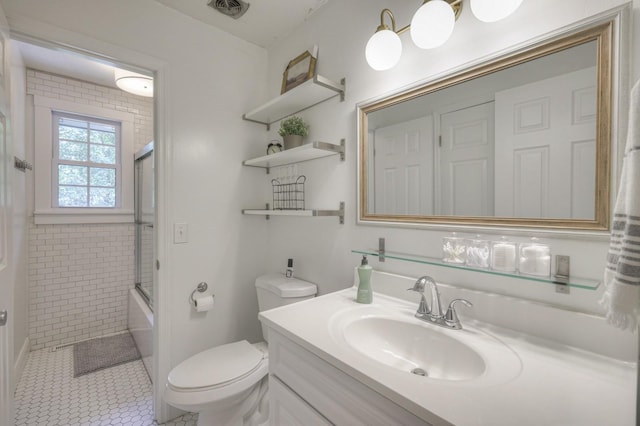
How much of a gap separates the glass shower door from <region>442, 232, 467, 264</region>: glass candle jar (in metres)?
2.00

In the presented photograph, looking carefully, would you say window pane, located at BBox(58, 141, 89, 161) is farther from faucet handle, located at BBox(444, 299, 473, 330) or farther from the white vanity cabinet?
faucet handle, located at BBox(444, 299, 473, 330)

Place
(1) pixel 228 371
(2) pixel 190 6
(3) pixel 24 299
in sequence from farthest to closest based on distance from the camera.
Answer: (3) pixel 24 299 → (2) pixel 190 6 → (1) pixel 228 371

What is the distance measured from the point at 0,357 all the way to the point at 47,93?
241cm

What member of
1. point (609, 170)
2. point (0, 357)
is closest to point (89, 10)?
point (0, 357)

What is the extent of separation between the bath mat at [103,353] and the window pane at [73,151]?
174cm

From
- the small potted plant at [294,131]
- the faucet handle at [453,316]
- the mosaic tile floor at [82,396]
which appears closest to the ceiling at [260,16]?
the small potted plant at [294,131]

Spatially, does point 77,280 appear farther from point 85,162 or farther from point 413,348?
point 413,348

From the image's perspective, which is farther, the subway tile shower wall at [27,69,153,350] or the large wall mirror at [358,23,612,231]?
the subway tile shower wall at [27,69,153,350]

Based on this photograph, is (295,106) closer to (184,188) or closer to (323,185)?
(323,185)

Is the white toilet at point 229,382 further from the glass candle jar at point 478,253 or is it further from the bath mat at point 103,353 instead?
the bath mat at point 103,353

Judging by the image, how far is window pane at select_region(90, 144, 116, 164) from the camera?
2.79m

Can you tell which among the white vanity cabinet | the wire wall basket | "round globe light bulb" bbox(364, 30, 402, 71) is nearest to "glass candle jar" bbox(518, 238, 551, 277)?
the white vanity cabinet

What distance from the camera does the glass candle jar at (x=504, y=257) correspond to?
0.89 metres

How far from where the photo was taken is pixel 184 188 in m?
1.68
